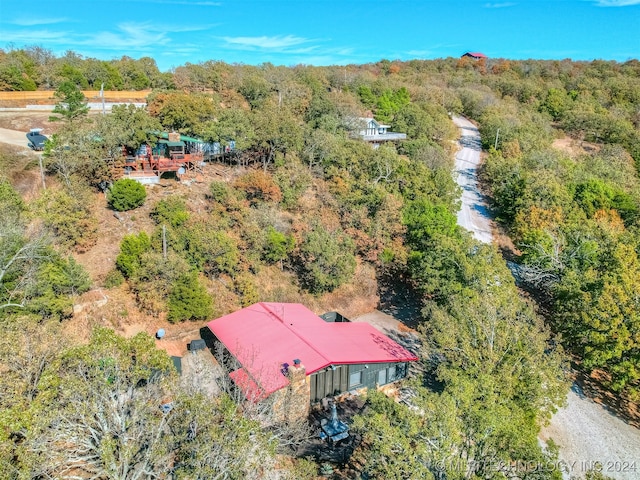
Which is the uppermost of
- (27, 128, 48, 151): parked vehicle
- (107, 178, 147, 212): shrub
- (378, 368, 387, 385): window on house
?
(27, 128, 48, 151): parked vehicle

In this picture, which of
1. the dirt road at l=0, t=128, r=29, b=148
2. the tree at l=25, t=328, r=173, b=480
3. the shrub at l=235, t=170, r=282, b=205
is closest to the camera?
the tree at l=25, t=328, r=173, b=480

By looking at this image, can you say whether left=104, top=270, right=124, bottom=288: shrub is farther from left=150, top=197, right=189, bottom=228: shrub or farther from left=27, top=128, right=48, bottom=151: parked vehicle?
left=27, top=128, right=48, bottom=151: parked vehicle

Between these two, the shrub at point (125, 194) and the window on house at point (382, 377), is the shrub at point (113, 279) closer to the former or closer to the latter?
the shrub at point (125, 194)

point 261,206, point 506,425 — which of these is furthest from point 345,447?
point 261,206

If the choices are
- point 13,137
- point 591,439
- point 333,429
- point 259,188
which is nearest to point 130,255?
point 259,188

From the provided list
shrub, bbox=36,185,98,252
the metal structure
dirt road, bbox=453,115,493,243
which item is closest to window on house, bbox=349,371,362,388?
the metal structure

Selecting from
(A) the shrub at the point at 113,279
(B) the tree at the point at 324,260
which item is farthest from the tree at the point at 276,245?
(A) the shrub at the point at 113,279

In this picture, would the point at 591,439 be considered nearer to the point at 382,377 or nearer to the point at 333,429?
the point at 382,377
